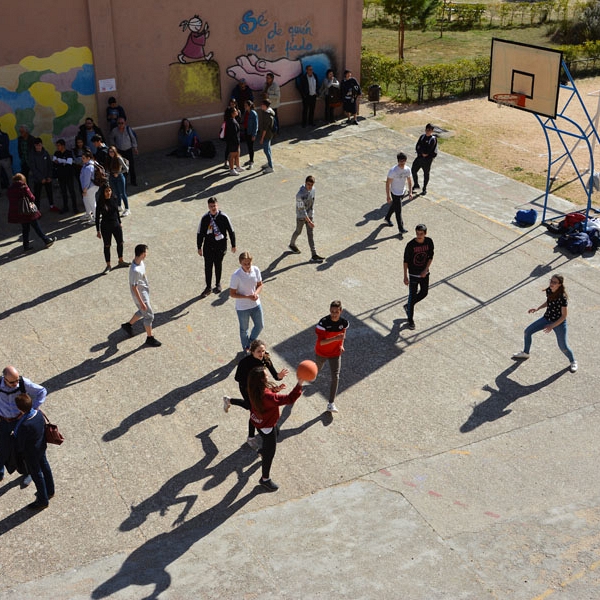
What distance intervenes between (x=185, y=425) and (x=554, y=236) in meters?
9.07

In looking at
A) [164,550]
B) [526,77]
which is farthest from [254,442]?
[526,77]

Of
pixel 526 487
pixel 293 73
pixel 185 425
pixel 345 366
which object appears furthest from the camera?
pixel 293 73

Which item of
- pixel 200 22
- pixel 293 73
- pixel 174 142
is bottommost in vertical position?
pixel 174 142

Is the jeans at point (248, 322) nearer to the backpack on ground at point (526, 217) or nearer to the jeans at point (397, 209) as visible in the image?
the jeans at point (397, 209)

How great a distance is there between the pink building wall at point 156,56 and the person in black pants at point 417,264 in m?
9.92

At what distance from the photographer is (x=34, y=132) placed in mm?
18328

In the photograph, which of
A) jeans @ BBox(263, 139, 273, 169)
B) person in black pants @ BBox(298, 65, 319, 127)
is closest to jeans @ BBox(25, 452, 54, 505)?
jeans @ BBox(263, 139, 273, 169)

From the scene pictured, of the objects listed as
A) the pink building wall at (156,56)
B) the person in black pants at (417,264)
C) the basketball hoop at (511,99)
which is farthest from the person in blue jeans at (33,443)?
the basketball hoop at (511,99)

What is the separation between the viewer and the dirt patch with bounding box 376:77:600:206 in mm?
19203

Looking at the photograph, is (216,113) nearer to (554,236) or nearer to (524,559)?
(554,236)

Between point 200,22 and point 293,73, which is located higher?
point 200,22

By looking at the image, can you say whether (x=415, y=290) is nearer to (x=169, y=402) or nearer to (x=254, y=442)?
(x=254, y=442)

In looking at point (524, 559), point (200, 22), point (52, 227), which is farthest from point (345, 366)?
point (200, 22)

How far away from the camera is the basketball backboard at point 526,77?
15672 mm
